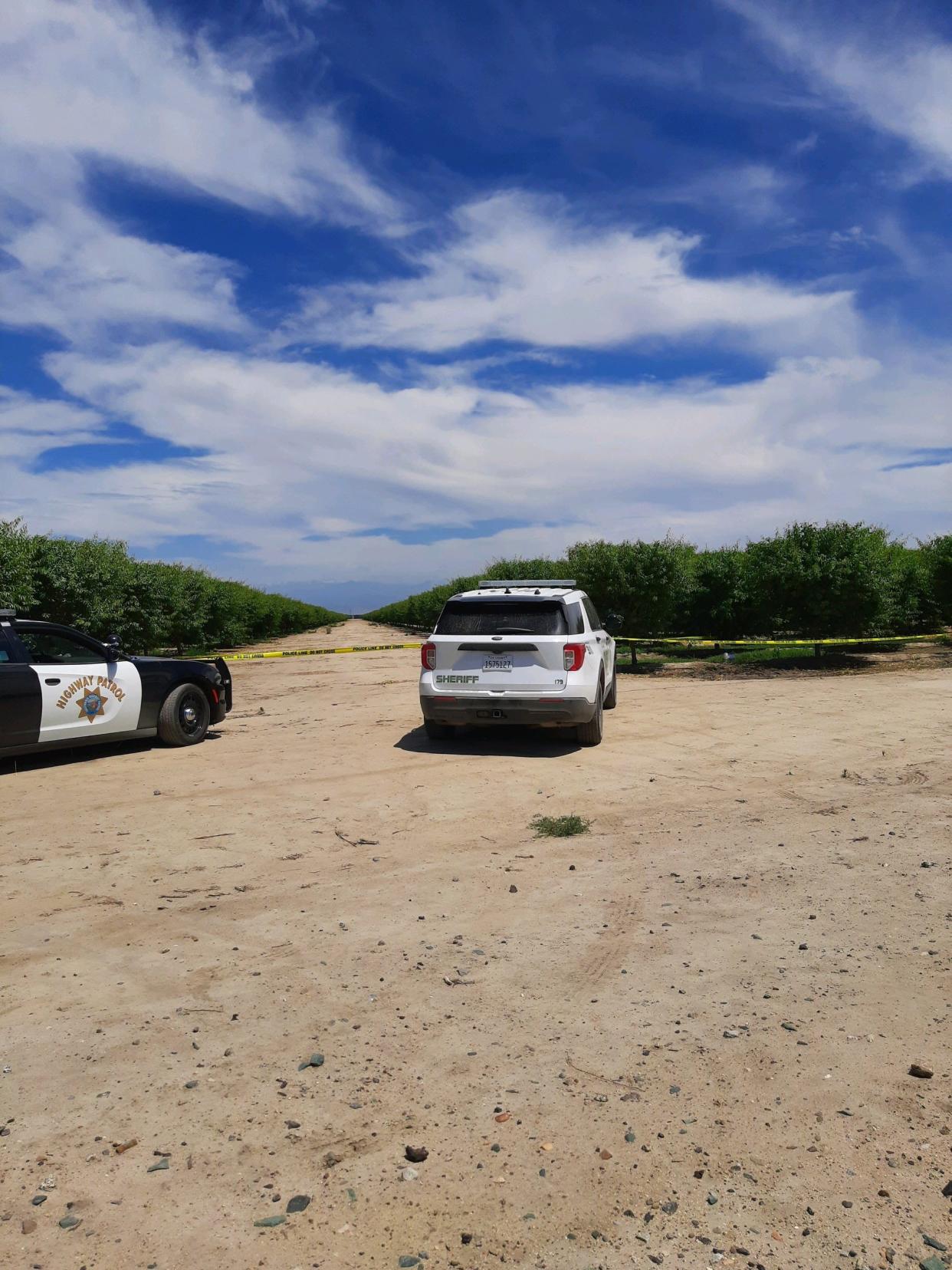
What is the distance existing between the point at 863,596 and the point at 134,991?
17.1 metres

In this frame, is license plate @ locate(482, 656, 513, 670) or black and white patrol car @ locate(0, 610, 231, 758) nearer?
black and white patrol car @ locate(0, 610, 231, 758)

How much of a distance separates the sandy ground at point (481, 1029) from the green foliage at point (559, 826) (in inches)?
4.8

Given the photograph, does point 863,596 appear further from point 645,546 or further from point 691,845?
point 691,845

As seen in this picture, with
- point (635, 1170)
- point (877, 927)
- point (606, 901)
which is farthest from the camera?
point (606, 901)

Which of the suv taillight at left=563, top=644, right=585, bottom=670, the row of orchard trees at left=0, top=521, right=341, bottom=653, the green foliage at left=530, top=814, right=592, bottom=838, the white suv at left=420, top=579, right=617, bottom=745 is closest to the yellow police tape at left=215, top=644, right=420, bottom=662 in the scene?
the row of orchard trees at left=0, top=521, right=341, bottom=653

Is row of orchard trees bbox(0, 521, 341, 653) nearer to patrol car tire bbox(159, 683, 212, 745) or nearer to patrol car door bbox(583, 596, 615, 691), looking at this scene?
patrol car tire bbox(159, 683, 212, 745)

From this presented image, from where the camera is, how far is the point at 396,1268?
7.43 ft

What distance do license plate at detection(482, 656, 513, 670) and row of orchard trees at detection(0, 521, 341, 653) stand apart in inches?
426

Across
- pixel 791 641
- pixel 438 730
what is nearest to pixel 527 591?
pixel 438 730

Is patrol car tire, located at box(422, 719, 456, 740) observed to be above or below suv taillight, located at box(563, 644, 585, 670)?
below

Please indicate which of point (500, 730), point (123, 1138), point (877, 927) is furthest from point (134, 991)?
point (500, 730)

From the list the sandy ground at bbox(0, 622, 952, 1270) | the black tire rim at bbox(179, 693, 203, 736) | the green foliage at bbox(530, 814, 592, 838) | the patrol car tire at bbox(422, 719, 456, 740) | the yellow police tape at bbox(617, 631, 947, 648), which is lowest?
the sandy ground at bbox(0, 622, 952, 1270)

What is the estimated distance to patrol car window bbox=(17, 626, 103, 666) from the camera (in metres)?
8.88

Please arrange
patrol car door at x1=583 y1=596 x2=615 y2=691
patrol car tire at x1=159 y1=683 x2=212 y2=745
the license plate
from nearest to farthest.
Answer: the license plate < patrol car tire at x1=159 y1=683 x2=212 y2=745 < patrol car door at x1=583 y1=596 x2=615 y2=691
